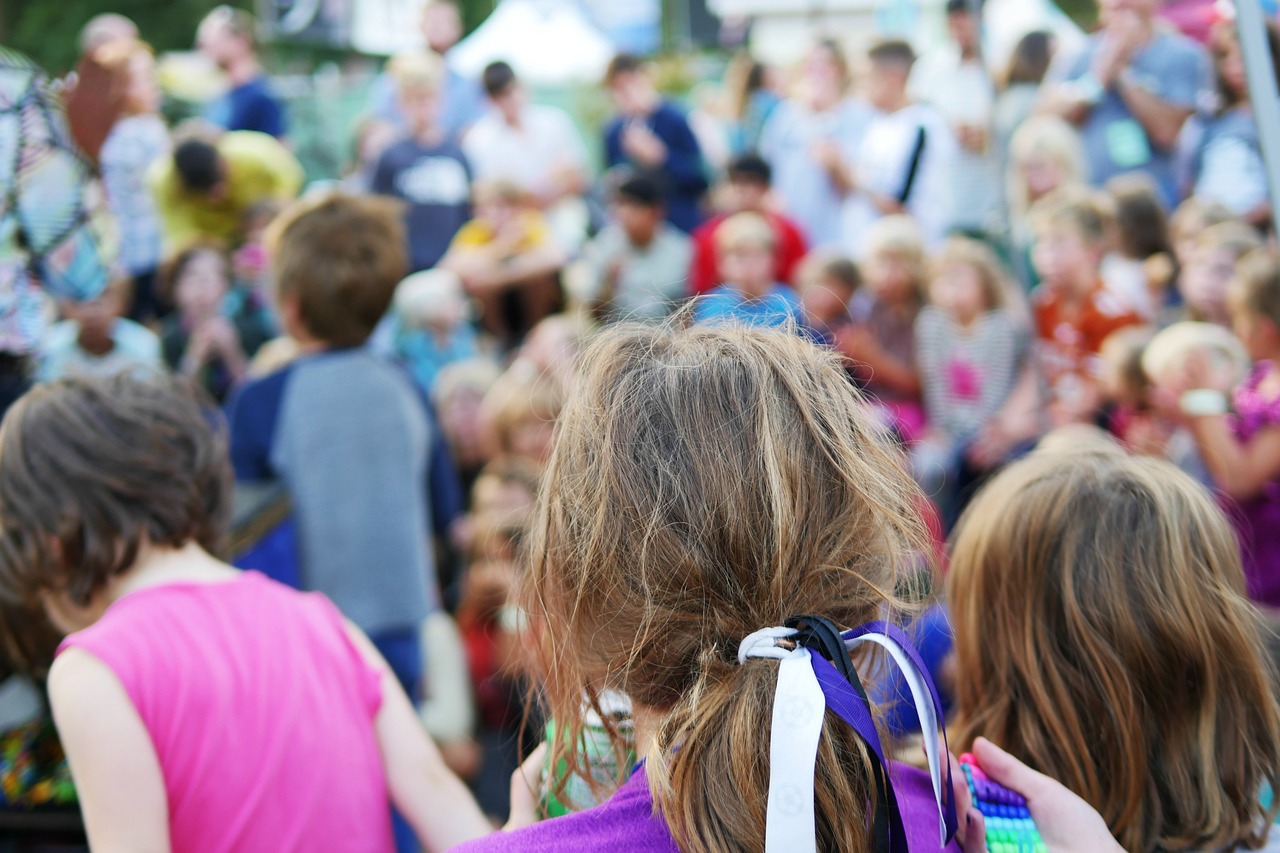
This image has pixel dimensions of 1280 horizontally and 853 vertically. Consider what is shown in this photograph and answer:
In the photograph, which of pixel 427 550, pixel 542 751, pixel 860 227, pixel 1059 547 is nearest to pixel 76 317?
pixel 427 550

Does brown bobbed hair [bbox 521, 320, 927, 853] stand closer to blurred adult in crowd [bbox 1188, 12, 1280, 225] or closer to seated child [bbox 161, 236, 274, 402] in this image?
blurred adult in crowd [bbox 1188, 12, 1280, 225]

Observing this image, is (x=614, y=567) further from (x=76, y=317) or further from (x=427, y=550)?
(x=76, y=317)

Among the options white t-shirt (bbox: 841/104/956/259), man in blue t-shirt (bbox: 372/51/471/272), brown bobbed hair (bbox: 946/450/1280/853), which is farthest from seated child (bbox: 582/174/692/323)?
A: brown bobbed hair (bbox: 946/450/1280/853)

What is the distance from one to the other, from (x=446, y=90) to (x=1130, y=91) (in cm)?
441

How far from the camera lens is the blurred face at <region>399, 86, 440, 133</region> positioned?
5867 millimetres

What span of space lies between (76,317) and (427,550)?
1279 millimetres

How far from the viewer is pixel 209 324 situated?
4445 millimetres

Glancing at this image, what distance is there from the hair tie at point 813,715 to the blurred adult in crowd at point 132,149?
2009 millimetres

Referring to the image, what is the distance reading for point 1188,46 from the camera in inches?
112

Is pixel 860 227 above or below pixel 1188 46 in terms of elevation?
below

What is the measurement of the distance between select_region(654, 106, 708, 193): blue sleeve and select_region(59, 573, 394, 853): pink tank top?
5170 millimetres

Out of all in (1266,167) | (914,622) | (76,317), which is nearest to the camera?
(914,622)

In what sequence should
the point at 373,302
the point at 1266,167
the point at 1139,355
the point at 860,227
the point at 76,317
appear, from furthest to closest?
the point at 860,227
the point at 76,317
the point at 1139,355
the point at 373,302
the point at 1266,167

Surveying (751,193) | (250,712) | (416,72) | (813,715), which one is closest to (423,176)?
(416,72)
